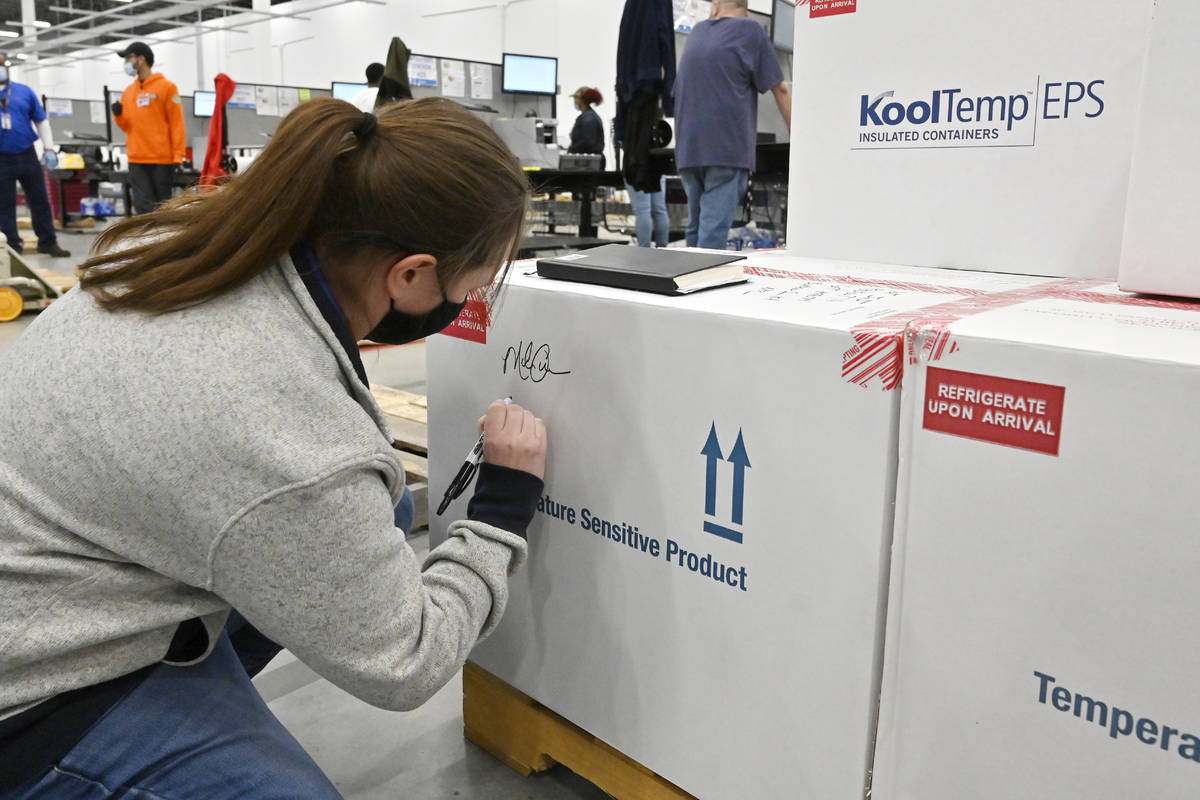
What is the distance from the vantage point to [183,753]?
2.48 ft

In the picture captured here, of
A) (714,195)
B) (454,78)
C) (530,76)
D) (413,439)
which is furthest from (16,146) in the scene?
(413,439)

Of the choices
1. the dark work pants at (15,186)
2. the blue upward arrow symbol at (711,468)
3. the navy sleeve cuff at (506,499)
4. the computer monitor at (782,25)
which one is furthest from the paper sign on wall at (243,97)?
the blue upward arrow symbol at (711,468)

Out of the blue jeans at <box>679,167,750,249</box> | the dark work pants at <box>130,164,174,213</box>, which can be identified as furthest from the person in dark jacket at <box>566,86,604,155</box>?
the blue jeans at <box>679,167,750,249</box>

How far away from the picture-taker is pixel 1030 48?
1094mm

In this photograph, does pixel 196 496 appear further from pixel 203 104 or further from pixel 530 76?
pixel 203 104

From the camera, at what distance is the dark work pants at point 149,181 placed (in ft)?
20.3

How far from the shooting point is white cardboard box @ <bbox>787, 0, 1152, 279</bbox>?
3.46 ft

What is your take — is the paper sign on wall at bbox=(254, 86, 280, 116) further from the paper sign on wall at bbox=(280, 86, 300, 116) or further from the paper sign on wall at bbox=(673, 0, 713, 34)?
the paper sign on wall at bbox=(673, 0, 713, 34)

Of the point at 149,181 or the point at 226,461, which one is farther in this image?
the point at 149,181

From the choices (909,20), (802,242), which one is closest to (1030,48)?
(909,20)

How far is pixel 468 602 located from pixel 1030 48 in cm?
91

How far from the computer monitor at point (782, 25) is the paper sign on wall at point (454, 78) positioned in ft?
8.30

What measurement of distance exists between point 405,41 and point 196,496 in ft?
46.0

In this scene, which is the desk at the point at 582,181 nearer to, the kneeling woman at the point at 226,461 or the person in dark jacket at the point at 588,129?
the person in dark jacket at the point at 588,129
